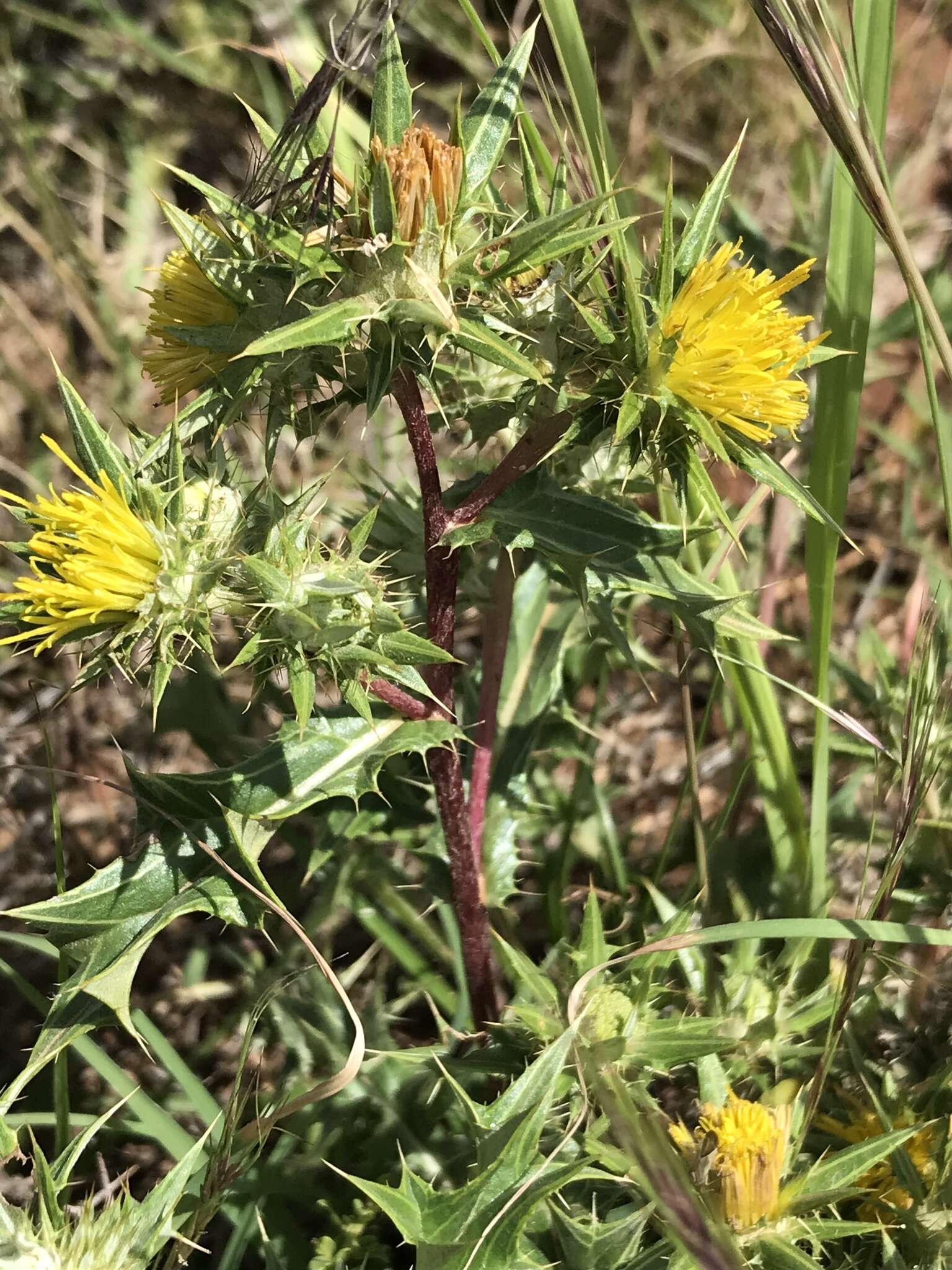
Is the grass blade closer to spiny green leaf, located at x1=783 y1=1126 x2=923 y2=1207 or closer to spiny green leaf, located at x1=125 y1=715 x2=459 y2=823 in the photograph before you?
spiny green leaf, located at x1=783 y1=1126 x2=923 y2=1207

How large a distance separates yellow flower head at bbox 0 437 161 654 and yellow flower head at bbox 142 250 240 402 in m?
0.25

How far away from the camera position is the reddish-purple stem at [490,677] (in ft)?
6.19

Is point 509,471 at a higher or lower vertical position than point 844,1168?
higher

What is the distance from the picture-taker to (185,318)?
1476 mm

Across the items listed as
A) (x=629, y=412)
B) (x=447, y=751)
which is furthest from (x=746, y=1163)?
(x=629, y=412)

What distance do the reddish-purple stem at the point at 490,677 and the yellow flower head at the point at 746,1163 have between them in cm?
63

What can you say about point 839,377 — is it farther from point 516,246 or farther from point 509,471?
point 516,246

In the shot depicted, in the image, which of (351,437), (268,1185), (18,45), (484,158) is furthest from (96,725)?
(18,45)

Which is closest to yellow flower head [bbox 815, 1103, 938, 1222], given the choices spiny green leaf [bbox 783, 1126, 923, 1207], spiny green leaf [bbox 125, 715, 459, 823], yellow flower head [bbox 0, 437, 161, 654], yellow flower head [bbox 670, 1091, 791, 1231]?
spiny green leaf [bbox 783, 1126, 923, 1207]

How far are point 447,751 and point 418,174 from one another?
0.86 metres

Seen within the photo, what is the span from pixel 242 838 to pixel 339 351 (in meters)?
0.74

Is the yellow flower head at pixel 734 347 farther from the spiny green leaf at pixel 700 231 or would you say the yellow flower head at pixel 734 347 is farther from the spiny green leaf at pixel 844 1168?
the spiny green leaf at pixel 844 1168

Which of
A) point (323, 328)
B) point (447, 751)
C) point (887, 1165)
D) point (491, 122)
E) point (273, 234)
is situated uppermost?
point (491, 122)

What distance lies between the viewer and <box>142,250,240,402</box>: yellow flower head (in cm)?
146
